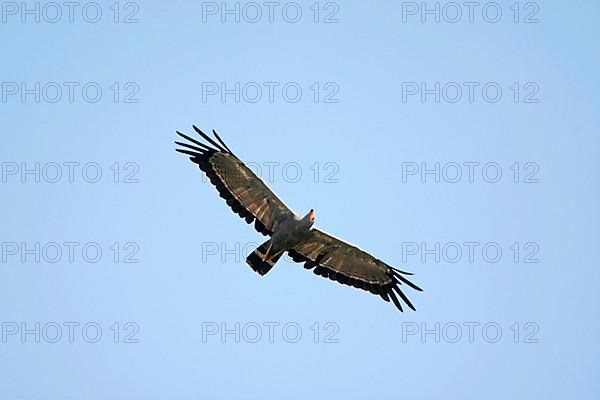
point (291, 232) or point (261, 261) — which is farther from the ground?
point (291, 232)

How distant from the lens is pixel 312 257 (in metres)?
26.4

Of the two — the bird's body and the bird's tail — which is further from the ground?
the bird's body

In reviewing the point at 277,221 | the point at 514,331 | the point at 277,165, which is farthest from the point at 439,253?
the point at 277,221

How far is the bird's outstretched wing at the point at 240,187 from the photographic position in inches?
1010

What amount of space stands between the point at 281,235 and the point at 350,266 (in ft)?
6.71

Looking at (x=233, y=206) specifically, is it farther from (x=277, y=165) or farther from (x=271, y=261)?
Answer: (x=277, y=165)

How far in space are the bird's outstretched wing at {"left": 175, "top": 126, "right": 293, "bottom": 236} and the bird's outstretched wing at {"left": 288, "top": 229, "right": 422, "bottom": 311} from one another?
90 cm

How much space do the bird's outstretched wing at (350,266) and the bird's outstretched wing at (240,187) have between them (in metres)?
0.90

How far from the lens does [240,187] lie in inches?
1024

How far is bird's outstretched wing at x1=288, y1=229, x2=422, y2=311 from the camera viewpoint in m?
26.1

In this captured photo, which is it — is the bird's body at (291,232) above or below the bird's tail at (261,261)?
above

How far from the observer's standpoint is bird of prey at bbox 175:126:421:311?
83.7 feet

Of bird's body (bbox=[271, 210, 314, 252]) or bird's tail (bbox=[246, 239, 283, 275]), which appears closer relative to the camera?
bird's body (bbox=[271, 210, 314, 252])

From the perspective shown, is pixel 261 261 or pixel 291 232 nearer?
pixel 291 232
